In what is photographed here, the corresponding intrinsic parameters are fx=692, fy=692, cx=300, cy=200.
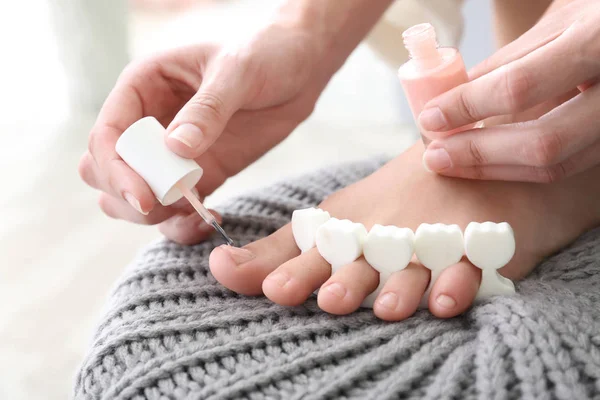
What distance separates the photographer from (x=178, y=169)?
0.72m

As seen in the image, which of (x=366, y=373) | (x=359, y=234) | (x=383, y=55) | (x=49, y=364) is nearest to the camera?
(x=366, y=373)

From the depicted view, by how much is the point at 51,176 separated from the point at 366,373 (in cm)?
103

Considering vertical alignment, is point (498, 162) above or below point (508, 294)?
above

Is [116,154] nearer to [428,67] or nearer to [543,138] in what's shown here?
[428,67]

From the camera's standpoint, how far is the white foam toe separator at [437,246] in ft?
2.37

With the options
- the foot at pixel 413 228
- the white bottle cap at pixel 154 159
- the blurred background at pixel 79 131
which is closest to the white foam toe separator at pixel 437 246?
the foot at pixel 413 228

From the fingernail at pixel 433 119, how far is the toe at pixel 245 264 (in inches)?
9.0

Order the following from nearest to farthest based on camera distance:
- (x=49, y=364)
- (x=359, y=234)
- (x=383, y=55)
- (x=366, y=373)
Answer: (x=366, y=373)
(x=359, y=234)
(x=49, y=364)
(x=383, y=55)

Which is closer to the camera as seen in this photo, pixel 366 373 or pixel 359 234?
pixel 366 373

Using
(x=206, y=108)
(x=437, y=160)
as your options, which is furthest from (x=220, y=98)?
(x=437, y=160)

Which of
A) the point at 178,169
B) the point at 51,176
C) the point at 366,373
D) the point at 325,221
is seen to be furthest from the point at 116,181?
the point at 51,176

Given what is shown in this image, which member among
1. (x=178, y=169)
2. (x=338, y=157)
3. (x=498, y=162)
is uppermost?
(x=178, y=169)

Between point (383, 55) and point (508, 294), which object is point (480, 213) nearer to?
point (508, 294)

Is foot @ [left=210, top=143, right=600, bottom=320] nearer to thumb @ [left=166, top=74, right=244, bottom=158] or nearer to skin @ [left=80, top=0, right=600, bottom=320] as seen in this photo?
skin @ [left=80, top=0, right=600, bottom=320]
